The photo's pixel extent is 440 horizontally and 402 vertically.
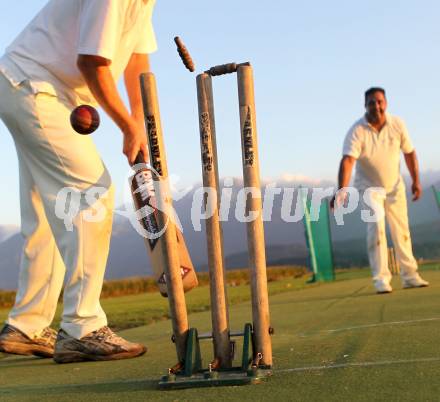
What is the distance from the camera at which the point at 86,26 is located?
312cm

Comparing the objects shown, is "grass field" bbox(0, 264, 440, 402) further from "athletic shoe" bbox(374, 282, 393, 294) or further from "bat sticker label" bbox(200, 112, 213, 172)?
"athletic shoe" bbox(374, 282, 393, 294)

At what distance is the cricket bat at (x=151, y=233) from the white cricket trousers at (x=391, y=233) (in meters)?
4.72

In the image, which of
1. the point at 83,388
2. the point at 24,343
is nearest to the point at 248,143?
the point at 83,388

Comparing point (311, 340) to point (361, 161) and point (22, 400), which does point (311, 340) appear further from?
point (361, 161)

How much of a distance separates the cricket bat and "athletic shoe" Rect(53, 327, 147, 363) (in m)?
0.66

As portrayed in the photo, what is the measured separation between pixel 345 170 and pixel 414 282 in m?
1.44

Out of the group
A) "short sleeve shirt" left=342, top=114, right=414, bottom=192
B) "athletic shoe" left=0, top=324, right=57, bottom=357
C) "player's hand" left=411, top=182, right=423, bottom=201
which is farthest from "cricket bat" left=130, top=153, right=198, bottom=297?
"player's hand" left=411, top=182, right=423, bottom=201

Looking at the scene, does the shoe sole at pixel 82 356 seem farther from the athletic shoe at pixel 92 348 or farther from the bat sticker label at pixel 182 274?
the bat sticker label at pixel 182 274

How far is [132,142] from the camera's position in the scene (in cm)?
318

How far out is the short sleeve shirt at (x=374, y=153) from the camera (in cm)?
763

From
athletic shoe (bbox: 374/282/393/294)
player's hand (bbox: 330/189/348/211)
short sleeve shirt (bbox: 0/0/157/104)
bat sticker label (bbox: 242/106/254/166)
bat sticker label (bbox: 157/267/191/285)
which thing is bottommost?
athletic shoe (bbox: 374/282/393/294)

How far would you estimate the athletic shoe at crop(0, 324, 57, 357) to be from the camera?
12.2ft

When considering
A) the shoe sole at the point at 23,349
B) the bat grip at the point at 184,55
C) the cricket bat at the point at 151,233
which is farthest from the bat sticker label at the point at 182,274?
the shoe sole at the point at 23,349

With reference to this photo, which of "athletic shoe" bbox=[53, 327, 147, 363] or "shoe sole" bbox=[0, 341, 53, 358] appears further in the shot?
"shoe sole" bbox=[0, 341, 53, 358]
